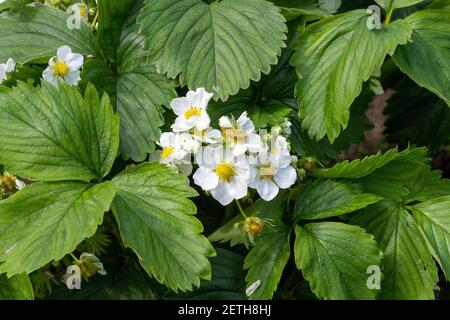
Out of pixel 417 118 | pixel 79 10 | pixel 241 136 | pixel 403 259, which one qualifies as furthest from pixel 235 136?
pixel 417 118

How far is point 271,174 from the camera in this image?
5.34ft

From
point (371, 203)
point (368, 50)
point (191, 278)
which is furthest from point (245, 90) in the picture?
point (191, 278)

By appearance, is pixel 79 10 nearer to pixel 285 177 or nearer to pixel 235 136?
pixel 235 136

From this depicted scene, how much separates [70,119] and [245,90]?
480mm

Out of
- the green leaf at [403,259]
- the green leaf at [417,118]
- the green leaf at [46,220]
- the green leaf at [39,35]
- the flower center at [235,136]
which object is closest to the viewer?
the green leaf at [46,220]

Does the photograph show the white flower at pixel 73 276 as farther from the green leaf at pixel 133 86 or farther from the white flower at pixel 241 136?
the white flower at pixel 241 136

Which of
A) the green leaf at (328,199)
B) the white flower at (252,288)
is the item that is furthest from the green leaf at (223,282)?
the green leaf at (328,199)

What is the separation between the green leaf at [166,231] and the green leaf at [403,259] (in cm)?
45

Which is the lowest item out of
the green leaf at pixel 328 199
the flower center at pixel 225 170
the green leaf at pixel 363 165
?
the green leaf at pixel 328 199

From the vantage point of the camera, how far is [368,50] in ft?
5.82

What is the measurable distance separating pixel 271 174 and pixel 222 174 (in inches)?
4.6

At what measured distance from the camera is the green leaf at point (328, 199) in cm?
168

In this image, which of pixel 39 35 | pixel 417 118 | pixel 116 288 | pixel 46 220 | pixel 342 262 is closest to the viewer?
pixel 46 220

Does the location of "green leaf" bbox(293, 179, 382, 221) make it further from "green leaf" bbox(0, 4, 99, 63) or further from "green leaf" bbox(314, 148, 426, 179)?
"green leaf" bbox(0, 4, 99, 63)
